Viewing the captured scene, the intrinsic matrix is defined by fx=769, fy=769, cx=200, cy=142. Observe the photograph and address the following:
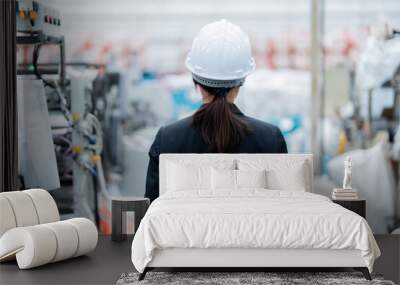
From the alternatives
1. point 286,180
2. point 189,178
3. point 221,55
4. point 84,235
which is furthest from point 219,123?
point 84,235

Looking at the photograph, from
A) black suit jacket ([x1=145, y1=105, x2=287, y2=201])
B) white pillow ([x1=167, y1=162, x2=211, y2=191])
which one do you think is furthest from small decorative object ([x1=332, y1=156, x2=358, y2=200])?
white pillow ([x1=167, y1=162, x2=211, y2=191])

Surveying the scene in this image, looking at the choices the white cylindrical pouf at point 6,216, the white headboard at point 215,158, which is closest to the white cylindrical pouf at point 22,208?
the white cylindrical pouf at point 6,216

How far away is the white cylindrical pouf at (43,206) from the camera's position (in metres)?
6.22

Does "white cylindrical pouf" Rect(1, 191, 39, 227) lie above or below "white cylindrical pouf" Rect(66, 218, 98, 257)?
above

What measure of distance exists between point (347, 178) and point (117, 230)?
2216 mm

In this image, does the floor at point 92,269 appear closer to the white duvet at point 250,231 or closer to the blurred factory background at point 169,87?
the white duvet at point 250,231

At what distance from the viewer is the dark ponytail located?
7.50 meters

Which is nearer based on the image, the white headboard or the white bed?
the white bed

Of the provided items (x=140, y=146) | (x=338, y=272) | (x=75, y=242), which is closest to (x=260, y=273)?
(x=338, y=272)

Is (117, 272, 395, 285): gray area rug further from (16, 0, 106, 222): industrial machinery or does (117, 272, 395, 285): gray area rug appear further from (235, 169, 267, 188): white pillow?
(16, 0, 106, 222): industrial machinery

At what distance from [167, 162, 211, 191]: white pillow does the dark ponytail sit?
0.60 metres

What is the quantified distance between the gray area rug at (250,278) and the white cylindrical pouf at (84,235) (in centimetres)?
70

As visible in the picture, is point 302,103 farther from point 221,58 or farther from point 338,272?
point 338,272

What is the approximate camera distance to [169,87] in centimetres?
782
